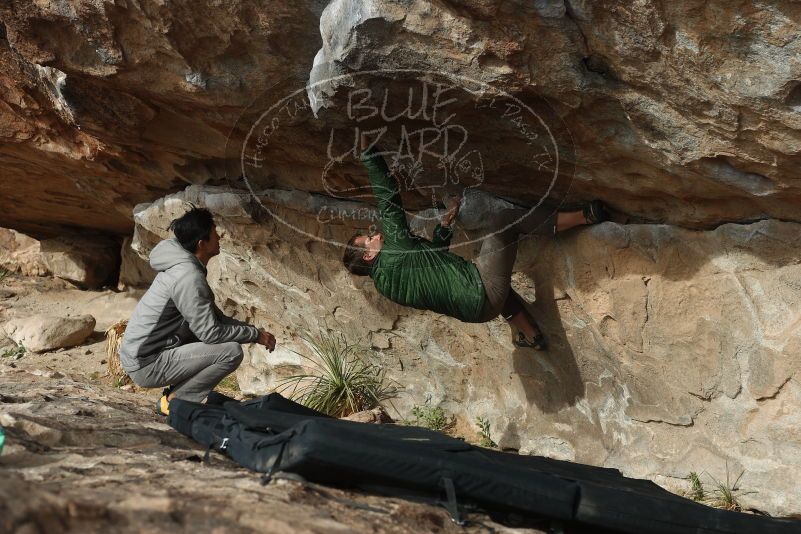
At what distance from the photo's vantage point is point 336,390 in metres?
5.71

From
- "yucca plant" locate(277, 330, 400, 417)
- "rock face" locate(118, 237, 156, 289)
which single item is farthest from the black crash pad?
"rock face" locate(118, 237, 156, 289)

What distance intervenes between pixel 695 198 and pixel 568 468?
139cm

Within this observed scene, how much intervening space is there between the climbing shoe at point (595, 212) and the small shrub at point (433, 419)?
1.99 meters

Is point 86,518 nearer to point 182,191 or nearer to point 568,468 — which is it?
point 568,468

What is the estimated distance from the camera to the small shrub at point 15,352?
23.9ft

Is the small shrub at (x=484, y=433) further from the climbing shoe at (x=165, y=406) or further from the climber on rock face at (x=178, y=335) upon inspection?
the climbing shoe at (x=165, y=406)

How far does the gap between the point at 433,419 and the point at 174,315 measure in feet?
6.94

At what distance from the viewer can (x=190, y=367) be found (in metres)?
4.19

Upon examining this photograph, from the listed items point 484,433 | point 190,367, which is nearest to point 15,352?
point 190,367

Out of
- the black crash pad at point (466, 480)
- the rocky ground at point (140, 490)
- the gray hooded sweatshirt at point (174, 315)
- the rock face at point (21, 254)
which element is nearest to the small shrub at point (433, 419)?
the gray hooded sweatshirt at point (174, 315)

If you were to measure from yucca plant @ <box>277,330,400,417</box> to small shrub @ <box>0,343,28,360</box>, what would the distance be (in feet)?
8.91

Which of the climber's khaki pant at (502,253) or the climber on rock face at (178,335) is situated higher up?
the climber's khaki pant at (502,253)

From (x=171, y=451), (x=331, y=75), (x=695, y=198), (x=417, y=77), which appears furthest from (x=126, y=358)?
(x=695, y=198)

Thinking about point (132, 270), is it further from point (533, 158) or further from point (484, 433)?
point (533, 158)
